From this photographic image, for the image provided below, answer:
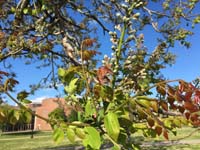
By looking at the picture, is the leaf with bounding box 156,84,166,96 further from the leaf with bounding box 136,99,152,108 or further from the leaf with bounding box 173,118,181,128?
the leaf with bounding box 173,118,181,128

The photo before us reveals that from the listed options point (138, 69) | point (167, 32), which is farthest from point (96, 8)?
point (138, 69)

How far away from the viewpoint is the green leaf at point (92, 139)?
137 cm

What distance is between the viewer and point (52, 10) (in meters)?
7.72

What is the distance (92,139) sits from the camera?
4.55ft

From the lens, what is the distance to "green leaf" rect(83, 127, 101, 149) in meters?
1.37

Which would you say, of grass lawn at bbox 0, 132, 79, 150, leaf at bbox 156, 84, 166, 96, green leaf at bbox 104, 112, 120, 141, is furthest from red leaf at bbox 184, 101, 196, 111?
grass lawn at bbox 0, 132, 79, 150

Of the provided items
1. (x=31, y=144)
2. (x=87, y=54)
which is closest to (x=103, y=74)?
(x=87, y=54)

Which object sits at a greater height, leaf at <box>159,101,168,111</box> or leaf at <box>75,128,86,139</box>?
leaf at <box>159,101,168,111</box>

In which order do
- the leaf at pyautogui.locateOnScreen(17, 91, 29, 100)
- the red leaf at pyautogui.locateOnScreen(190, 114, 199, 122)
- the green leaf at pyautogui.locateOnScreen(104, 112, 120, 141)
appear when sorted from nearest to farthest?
the green leaf at pyautogui.locateOnScreen(104, 112, 120, 141), the red leaf at pyautogui.locateOnScreen(190, 114, 199, 122), the leaf at pyautogui.locateOnScreen(17, 91, 29, 100)

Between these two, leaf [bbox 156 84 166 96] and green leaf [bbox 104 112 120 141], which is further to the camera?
leaf [bbox 156 84 166 96]

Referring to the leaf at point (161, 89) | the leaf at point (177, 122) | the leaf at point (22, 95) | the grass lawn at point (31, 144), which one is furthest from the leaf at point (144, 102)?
the grass lawn at point (31, 144)

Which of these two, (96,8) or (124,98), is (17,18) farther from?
(124,98)

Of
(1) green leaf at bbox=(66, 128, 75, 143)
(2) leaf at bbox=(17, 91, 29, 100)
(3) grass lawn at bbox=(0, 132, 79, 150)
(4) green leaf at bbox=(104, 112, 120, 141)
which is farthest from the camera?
(3) grass lawn at bbox=(0, 132, 79, 150)

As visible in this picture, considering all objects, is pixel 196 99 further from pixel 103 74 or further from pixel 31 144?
pixel 31 144
